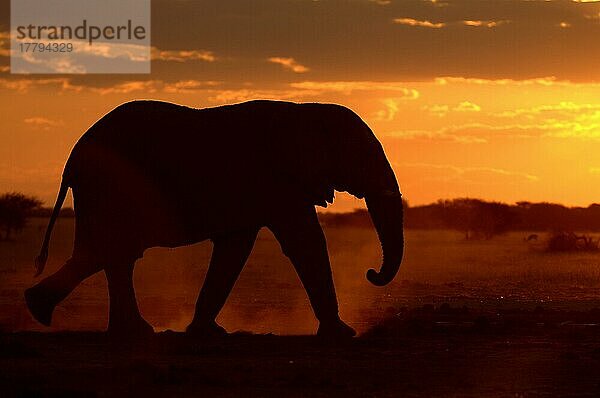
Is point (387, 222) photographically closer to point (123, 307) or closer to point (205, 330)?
point (205, 330)

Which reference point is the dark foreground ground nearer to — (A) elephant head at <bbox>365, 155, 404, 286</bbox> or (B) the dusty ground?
(B) the dusty ground

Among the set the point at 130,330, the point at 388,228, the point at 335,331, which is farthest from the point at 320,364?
the point at 130,330

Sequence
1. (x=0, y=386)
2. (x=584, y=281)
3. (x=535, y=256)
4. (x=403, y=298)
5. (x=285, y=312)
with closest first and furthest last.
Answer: (x=0, y=386), (x=285, y=312), (x=403, y=298), (x=584, y=281), (x=535, y=256)

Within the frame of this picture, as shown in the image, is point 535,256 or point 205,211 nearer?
point 205,211

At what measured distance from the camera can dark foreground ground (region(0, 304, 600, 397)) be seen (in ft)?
59.3

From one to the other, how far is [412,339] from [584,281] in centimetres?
2003

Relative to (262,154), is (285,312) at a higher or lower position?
lower

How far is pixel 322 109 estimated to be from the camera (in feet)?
81.6

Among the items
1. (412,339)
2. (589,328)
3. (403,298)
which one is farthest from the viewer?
(403,298)

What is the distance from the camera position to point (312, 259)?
23.8 metres

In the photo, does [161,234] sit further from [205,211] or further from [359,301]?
[359,301]

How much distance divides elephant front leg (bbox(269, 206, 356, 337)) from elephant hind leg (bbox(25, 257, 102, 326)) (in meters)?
2.81

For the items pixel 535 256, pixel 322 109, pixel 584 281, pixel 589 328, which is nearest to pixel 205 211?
pixel 322 109

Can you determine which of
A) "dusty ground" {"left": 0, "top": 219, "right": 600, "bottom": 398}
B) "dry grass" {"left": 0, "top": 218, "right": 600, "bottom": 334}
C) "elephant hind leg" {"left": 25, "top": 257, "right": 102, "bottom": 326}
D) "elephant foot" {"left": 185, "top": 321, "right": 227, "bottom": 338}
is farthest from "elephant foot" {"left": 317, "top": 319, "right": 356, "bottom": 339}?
"elephant hind leg" {"left": 25, "top": 257, "right": 102, "bottom": 326}
